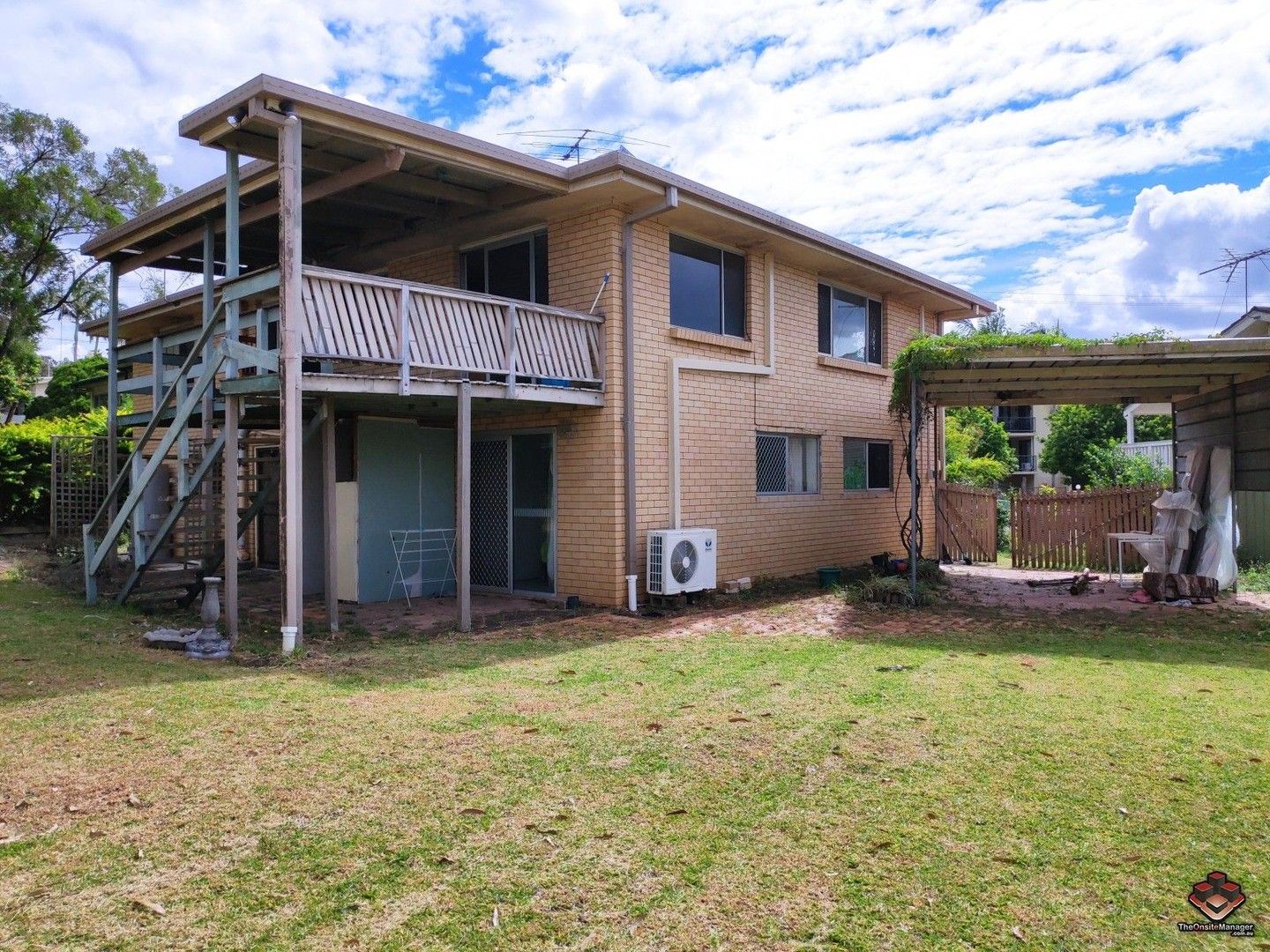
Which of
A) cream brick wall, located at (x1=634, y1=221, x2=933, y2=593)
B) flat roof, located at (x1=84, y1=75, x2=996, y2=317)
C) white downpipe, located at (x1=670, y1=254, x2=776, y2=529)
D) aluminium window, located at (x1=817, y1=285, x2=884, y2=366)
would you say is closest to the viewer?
flat roof, located at (x1=84, y1=75, x2=996, y2=317)

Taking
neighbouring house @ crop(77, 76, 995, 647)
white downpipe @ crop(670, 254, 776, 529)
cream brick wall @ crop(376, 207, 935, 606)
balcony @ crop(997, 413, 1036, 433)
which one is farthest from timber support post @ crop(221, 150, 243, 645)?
balcony @ crop(997, 413, 1036, 433)

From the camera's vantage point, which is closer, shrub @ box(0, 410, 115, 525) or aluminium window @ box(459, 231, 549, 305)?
aluminium window @ box(459, 231, 549, 305)

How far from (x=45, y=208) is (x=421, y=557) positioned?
737 inches

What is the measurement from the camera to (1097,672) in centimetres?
693

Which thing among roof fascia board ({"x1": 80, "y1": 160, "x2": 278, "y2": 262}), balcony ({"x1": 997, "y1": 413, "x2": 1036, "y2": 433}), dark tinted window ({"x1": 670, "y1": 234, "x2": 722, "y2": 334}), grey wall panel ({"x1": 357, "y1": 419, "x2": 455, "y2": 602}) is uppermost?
balcony ({"x1": 997, "y1": 413, "x2": 1036, "y2": 433})

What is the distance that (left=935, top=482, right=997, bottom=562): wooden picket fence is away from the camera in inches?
656

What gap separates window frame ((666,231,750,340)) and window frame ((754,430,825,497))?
1.54m

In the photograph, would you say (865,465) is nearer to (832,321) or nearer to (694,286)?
(832,321)

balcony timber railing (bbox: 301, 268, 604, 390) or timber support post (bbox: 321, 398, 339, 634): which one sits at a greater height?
balcony timber railing (bbox: 301, 268, 604, 390)

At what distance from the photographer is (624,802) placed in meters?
4.10

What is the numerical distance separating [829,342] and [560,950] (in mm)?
12494

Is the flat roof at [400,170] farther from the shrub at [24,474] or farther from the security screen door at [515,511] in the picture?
the shrub at [24,474]

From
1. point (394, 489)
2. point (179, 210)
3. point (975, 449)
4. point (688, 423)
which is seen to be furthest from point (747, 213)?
point (975, 449)

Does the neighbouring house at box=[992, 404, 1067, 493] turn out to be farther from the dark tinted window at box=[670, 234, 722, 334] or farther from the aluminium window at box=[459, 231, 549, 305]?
the aluminium window at box=[459, 231, 549, 305]
